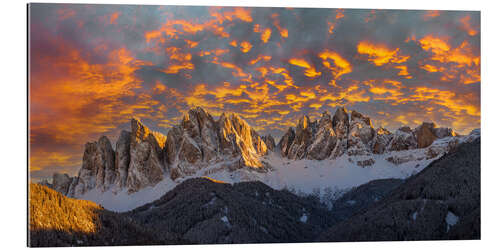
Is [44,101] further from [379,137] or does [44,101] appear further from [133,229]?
[379,137]

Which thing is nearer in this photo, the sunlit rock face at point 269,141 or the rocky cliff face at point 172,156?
the sunlit rock face at point 269,141

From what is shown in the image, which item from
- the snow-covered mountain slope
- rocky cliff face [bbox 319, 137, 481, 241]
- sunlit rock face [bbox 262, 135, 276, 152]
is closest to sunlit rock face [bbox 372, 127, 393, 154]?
the snow-covered mountain slope

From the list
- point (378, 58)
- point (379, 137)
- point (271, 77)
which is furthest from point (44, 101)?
point (379, 137)

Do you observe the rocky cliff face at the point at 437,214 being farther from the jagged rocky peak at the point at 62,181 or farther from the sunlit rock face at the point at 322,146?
the sunlit rock face at the point at 322,146

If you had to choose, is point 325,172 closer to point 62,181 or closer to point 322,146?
point 322,146

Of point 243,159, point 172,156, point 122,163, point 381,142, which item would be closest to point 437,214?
point 172,156

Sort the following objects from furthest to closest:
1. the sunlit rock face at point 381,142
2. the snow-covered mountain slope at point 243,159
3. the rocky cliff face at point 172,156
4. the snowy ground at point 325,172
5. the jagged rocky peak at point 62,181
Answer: the sunlit rock face at point 381,142
the snowy ground at point 325,172
the rocky cliff face at point 172,156
the snow-covered mountain slope at point 243,159
the jagged rocky peak at point 62,181

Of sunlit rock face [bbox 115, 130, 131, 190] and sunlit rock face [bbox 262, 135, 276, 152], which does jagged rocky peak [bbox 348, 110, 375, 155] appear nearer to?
sunlit rock face [bbox 262, 135, 276, 152]

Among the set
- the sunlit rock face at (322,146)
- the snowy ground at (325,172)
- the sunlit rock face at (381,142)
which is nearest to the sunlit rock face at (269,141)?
the snowy ground at (325,172)

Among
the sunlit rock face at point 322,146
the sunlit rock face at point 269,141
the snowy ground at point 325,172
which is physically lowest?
the snowy ground at point 325,172
